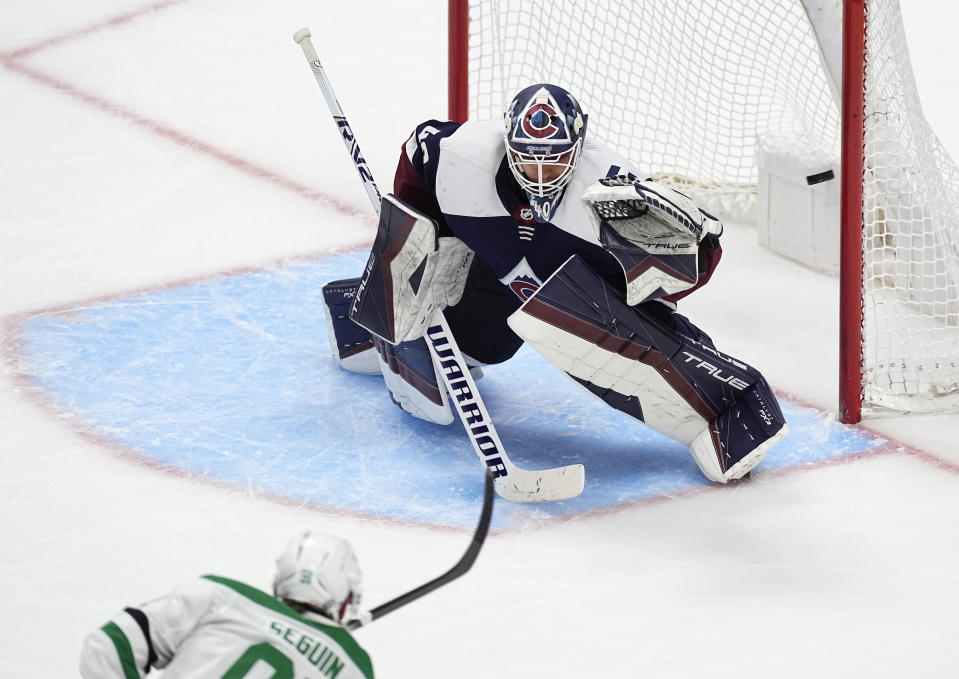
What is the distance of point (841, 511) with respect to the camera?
12.9 ft

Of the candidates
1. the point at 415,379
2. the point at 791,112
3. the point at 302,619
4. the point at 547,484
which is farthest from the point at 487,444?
the point at 791,112

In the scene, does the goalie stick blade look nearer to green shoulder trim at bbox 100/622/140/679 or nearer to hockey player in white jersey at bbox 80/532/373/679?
hockey player in white jersey at bbox 80/532/373/679

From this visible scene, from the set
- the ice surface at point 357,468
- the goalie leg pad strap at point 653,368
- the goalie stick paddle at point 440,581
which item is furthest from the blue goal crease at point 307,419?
the goalie stick paddle at point 440,581

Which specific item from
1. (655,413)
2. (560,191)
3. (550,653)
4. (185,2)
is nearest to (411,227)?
(560,191)

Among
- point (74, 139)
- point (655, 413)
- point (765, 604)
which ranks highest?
point (74, 139)

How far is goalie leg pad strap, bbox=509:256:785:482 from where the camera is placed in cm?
386

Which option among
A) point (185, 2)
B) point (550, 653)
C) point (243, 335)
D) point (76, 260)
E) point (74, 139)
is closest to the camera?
point (550, 653)

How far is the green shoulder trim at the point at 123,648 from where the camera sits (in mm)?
2422

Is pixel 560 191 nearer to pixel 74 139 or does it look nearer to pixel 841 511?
pixel 841 511

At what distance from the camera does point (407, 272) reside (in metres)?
4.09

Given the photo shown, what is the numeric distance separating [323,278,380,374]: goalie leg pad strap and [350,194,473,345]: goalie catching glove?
372mm

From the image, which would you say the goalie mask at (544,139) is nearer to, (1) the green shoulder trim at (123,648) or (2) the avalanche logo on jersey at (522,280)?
(2) the avalanche logo on jersey at (522,280)

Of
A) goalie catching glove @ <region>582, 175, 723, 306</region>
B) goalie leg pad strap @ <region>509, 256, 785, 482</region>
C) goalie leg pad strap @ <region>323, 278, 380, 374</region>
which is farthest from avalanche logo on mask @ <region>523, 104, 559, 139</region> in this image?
goalie leg pad strap @ <region>323, 278, 380, 374</region>

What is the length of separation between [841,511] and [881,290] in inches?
34.7
